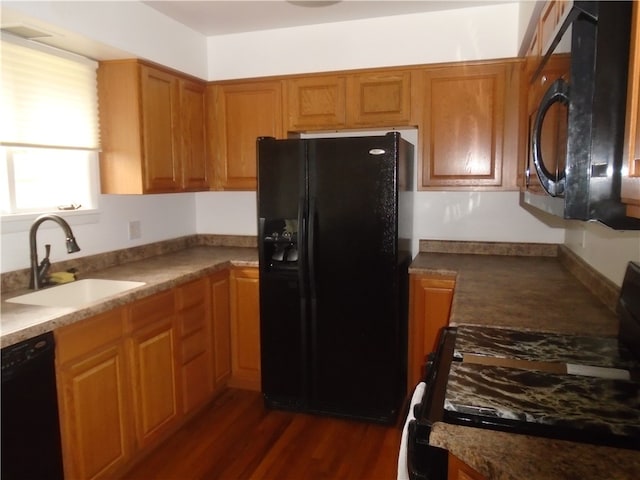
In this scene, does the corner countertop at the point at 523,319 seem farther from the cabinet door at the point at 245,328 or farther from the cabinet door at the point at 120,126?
the cabinet door at the point at 120,126

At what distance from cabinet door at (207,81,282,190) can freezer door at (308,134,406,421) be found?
77 cm

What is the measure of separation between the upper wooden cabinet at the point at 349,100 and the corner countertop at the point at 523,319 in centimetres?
97

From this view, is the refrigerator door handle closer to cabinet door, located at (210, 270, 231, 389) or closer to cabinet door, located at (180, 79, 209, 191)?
cabinet door, located at (210, 270, 231, 389)

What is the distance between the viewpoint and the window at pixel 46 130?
7.18ft

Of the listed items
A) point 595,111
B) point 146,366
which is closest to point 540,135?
point 595,111

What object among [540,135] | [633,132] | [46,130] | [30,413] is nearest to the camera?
[633,132]

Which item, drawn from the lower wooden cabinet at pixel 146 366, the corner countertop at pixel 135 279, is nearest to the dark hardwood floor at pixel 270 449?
the lower wooden cabinet at pixel 146 366

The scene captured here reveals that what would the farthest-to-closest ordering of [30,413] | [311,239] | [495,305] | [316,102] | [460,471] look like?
[316,102], [311,239], [495,305], [30,413], [460,471]

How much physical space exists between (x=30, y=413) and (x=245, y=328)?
153cm

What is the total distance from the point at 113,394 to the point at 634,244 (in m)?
2.25

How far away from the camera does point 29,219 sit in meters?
2.30

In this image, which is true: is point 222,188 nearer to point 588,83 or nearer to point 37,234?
point 37,234

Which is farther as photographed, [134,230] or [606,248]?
[134,230]

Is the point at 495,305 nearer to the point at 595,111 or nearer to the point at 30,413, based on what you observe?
the point at 595,111
